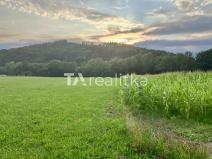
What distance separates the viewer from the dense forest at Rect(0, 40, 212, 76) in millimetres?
85312

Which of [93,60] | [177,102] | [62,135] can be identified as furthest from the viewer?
[93,60]

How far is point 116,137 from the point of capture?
34.4 feet

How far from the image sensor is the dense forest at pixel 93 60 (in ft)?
280

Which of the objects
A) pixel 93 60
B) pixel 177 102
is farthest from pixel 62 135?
pixel 93 60

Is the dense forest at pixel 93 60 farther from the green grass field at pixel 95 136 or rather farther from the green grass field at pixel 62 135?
the green grass field at pixel 62 135

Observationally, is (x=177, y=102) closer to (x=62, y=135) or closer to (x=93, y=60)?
(x=62, y=135)

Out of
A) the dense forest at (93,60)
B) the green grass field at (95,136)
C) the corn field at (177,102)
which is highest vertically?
the dense forest at (93,60)

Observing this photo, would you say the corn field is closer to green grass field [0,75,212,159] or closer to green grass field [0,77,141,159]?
green grass field [0,75,212,159]

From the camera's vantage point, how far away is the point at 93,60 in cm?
10688

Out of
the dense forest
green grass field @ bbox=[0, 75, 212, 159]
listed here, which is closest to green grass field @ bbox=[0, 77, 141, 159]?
green grass field @ bbox=[0, 75, 212, 159]

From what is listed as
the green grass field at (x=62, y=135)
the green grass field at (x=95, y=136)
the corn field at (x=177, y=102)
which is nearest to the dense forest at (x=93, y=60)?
the corn field at (x=177, y=102)

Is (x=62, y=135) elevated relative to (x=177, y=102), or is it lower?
lower

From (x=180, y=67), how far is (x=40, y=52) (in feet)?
224

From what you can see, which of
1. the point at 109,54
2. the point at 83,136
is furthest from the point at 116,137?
the point at 109,54
